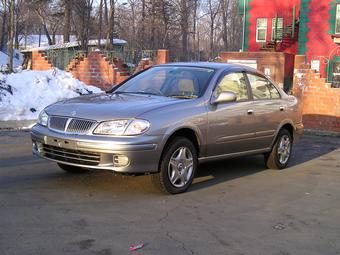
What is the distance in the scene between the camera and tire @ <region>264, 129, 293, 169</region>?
345 inches

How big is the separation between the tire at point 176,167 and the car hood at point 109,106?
1.69 feet

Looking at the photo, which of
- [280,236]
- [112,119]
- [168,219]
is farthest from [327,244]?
[112,119]

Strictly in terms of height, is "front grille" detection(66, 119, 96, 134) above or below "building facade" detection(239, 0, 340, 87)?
below

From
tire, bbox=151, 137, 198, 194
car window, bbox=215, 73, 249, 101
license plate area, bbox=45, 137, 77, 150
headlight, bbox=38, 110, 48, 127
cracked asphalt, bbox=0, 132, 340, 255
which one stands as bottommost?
cracked asphalt, bbox=0, 132, 340, 255

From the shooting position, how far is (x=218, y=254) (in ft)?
15.7

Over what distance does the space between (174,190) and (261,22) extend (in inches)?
1181

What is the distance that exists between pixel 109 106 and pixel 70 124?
49 cm

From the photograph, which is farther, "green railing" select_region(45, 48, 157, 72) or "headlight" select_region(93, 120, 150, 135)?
"green railing" select_region(45, 48, 157, 72)

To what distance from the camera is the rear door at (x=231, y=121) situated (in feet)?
23.9

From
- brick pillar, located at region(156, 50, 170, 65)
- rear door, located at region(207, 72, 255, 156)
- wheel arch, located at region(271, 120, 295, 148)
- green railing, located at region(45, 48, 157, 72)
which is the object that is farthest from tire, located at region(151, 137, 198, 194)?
green railing, located at region(45, 48, 157, 72)

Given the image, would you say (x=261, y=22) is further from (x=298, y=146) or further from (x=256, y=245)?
(x=256, y=245)

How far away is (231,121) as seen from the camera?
7539 millimetres

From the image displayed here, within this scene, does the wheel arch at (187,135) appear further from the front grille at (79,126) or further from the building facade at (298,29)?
the building facade at (298,29)

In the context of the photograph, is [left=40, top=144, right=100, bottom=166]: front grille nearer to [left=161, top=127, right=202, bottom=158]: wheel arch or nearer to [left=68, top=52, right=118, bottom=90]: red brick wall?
[left=161, top=127, right=202, bottom=158]: wheel arch
